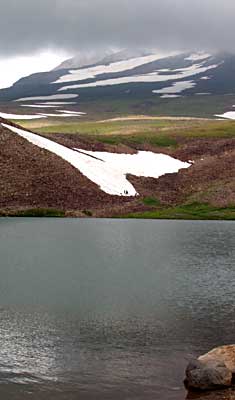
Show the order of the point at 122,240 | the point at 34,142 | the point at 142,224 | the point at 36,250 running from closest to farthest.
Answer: the point at 36,250
the point at 122,240
the point at 142,224
the point at 34,142

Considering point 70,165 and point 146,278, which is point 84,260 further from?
point 70,165

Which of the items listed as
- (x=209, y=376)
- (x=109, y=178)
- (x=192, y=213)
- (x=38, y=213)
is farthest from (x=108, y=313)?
(x=109, y=178)

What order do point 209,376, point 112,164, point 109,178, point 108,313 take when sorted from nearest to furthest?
point 209,376 < point 108,313 < point 109,178 < point 112,164

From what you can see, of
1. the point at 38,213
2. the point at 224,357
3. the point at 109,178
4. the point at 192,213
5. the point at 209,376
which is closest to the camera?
the point at 209,376

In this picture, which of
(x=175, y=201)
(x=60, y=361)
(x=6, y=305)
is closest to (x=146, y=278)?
(x=6, y=305)

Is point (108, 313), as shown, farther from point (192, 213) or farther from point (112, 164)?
point (112, 164)

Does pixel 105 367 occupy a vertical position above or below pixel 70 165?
below

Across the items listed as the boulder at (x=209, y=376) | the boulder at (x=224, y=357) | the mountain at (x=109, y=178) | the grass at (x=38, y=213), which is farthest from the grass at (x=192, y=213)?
the boulder at (x=209, y=376)
